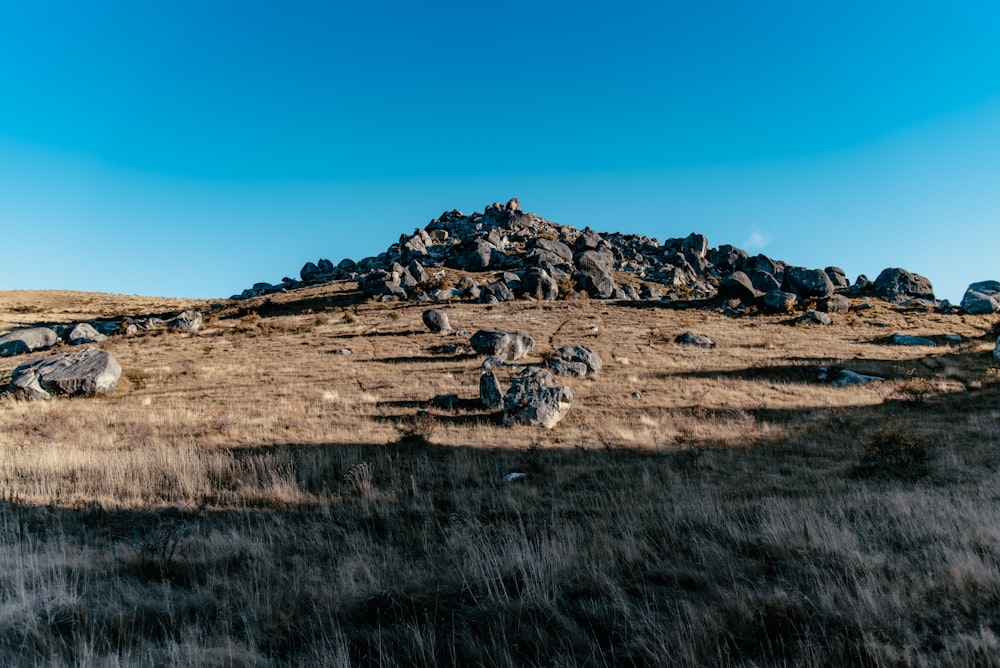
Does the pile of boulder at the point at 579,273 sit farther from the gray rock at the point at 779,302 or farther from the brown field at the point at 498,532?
the brown field at the point at 498,532

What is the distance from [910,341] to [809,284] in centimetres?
2333

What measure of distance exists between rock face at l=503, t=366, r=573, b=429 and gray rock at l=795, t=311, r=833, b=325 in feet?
124

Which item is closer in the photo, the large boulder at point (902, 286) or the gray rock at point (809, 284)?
the gray rock at point (809, 284)

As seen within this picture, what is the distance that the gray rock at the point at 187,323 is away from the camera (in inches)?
1582

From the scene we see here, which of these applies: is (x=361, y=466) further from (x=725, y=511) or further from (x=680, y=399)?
(x=680, y=399)

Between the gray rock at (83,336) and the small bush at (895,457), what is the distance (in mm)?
46583

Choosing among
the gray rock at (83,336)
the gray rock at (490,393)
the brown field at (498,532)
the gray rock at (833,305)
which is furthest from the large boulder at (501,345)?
the gray rock at (833,305)

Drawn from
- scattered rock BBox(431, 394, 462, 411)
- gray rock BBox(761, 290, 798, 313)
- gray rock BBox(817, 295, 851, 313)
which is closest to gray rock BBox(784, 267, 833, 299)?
gray rock BBox(817, 295, 851, 313)

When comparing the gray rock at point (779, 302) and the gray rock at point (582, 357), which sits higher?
the gray rock at point (779, 302)

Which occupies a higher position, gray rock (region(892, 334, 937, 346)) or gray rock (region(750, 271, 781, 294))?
gray rock (region(750, 271, 781, 294))

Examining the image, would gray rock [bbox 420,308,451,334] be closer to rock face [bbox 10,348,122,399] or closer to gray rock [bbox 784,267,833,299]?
rock face [bbox 10,348,122,399]

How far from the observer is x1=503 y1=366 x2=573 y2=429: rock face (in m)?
14.1

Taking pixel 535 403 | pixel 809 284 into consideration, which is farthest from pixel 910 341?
pixel 535 403

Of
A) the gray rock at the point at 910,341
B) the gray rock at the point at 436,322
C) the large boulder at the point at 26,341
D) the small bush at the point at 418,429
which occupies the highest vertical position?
the gray rock at the point at 436,322
